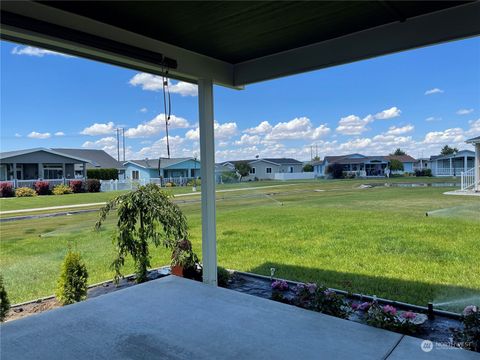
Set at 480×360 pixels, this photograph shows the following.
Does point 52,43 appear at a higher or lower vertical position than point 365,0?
lower

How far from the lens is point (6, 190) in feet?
9.83

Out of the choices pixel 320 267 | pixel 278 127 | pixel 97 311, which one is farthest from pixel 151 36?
pixel 320 267

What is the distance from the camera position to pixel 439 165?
9.50 ft

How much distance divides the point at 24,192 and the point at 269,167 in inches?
98.5

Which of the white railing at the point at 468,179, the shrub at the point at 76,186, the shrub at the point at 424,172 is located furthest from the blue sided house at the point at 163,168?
the white railing at the point at 468,179

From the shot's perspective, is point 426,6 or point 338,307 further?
point 338,307

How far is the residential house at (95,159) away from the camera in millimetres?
3398

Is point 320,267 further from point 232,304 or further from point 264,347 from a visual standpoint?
point 264,347

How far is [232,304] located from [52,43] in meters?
2.36

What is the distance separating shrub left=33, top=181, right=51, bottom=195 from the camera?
3096 millimetres

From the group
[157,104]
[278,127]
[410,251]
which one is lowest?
[410,251]

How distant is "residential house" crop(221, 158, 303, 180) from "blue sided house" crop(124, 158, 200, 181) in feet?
1.32

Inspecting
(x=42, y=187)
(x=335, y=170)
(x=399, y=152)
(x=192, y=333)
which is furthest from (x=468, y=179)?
(x=42, y=187)

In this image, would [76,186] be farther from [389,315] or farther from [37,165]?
[389,315]
